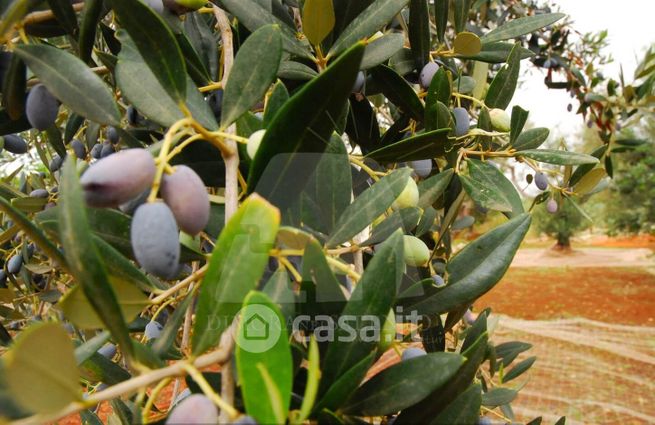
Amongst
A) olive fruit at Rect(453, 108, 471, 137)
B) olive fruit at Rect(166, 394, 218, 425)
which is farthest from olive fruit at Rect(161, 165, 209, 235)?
olive fruit at Rect(453, 108, 471, 137)

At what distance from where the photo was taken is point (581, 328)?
23.9ft

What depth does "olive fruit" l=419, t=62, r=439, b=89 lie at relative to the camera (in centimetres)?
71

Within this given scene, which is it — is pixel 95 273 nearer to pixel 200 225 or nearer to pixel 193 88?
pixel 200 225

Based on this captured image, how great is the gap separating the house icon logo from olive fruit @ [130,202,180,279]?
0.22 feet

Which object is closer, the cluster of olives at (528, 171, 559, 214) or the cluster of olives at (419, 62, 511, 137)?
the cluster of olives at (419, 62, 511, 137)

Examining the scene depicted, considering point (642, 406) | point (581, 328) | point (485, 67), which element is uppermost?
point (485, 67)

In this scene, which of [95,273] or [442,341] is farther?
[442,341]

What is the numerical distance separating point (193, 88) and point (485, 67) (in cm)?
78

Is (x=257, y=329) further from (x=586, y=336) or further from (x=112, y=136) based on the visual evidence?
(x=586, y=336)

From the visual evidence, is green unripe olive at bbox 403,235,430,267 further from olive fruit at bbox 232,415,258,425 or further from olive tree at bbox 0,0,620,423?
olive fruit at bbox 232,415,258,425

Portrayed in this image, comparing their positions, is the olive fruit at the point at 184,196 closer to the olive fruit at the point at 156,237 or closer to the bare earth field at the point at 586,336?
the olive fruit at the point at 156,237

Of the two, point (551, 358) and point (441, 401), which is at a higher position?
point (441, 401)

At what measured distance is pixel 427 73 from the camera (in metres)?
0.72

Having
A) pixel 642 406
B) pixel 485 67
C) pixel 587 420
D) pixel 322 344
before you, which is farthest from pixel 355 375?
pixel 642 406
